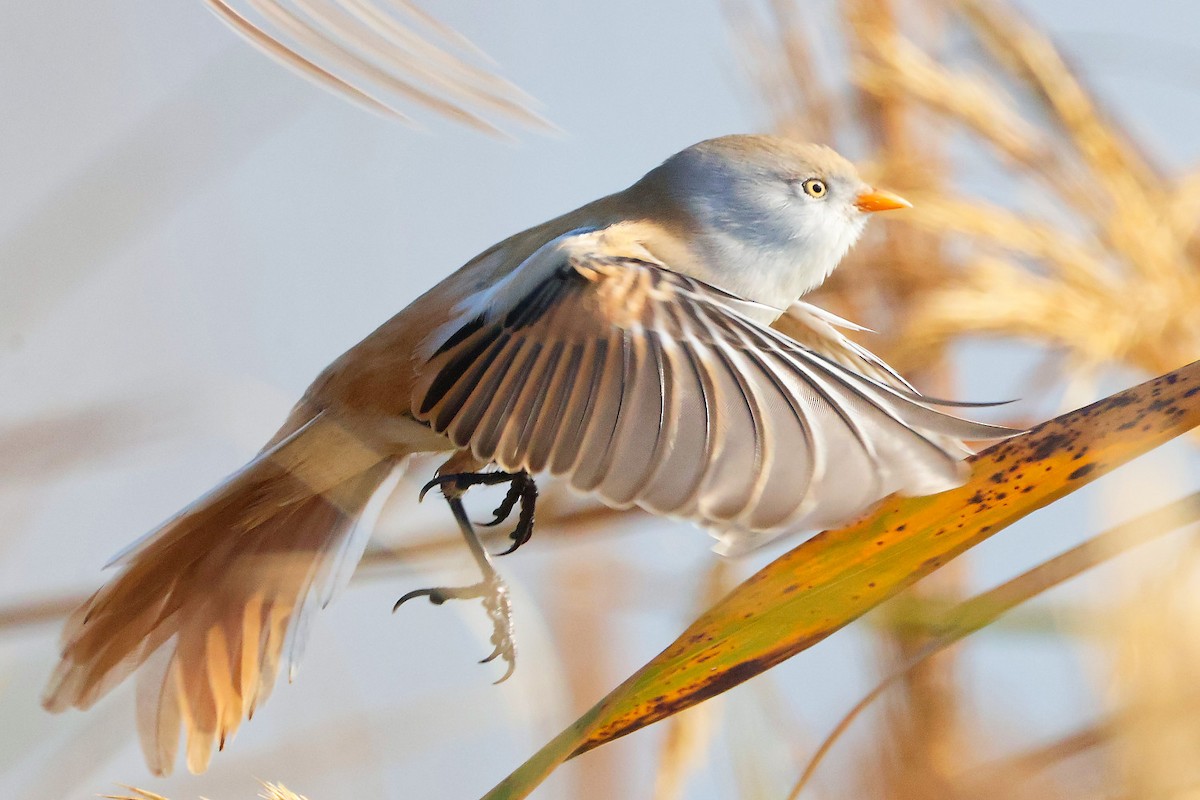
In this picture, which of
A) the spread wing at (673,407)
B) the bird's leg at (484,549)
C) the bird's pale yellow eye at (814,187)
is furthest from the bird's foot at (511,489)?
the bird's pale yellow eye at (814,187)

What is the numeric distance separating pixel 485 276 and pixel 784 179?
35 cm

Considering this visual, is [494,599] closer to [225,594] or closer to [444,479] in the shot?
[444,479]

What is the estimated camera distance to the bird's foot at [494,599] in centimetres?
118

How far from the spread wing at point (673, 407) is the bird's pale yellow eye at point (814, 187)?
34 cm

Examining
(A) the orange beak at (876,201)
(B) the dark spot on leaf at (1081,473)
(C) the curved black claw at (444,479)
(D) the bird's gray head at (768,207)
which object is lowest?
(B) the dark spot on leaf at (1081,473)

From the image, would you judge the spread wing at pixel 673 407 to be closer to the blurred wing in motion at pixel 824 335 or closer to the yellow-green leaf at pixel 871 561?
the yellow-green leaf at pixel 871 561

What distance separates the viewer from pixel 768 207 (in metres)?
1.17

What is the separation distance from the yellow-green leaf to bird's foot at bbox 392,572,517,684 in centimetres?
54

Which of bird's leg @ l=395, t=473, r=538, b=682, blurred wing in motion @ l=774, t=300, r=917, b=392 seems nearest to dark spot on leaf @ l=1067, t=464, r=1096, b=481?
blurred wing in motion @ l=774, t=300, r=917, b=392

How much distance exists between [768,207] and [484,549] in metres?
0.47

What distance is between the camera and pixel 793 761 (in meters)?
1.12

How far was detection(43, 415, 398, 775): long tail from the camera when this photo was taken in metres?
0.95

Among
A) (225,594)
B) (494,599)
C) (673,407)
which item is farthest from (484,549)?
(673,407)

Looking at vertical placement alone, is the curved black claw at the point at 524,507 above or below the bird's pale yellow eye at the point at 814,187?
below
